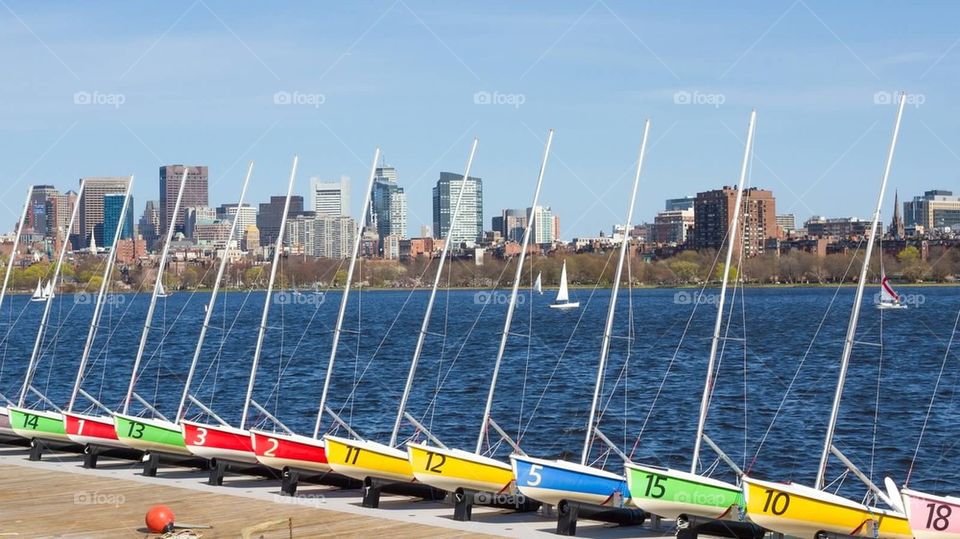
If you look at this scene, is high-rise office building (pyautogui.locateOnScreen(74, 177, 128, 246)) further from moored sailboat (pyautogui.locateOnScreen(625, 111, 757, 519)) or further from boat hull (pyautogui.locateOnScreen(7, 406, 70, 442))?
moored sailboat (pyautogui.locateOnScreen(625, 111, 757, 519))

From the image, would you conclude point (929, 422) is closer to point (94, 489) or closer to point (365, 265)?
point (94, 489)

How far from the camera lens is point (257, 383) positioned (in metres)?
72.8

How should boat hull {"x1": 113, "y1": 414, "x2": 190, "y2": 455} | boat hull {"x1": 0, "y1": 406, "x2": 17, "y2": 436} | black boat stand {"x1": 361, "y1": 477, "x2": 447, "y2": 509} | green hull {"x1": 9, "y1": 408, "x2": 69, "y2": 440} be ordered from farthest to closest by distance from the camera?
1. boat hull {"x1": 0, "y1": 406, "x2": 17, "y2": 436}
2. green hull {"x1": 9, "y1": 408, "x2": 69, "y2": 440}
3. boat hull {"x1": 113, "y1": 414, "x2": 190, "y2": 455}
4. black boat stand {"x1": 361, "y1": 477, "x2": 447, "y2": 509}

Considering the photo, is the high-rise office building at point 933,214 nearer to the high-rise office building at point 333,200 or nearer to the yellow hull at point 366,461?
the high-rise office building at point 333,200

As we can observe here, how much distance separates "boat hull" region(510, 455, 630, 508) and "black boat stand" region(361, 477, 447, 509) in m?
2.97

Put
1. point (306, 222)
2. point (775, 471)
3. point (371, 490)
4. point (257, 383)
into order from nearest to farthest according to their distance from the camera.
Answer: point (371, 490) → point (775, 471) → point (306, 222) → point (257, 383)

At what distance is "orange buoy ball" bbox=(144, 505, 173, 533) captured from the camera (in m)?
21.0

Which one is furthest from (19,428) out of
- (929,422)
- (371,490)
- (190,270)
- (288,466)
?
(929,422)

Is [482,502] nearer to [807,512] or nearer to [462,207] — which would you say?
Result: [807,512]

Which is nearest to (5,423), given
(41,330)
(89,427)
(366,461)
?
(41,330)

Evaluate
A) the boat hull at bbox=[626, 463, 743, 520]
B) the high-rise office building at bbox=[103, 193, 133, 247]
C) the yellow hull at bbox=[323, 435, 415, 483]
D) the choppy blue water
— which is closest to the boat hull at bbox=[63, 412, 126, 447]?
the choppy blue water

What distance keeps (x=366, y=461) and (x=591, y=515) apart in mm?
4441

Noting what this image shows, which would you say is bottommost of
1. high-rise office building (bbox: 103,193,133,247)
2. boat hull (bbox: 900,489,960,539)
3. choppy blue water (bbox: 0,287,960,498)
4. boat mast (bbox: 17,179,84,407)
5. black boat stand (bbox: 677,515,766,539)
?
choppy blue water (bbox: 0,287,960,498)

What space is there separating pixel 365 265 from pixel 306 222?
3546 centimetres
